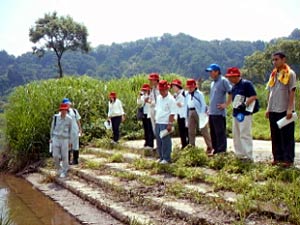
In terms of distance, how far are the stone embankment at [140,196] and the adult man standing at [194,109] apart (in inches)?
44.5

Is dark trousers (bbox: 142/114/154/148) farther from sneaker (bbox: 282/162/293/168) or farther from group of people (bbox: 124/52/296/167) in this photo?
sneaker (bbox: 282/162/293/168)

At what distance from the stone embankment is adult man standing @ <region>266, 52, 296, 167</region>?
1.15 m

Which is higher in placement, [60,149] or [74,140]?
[74,140]

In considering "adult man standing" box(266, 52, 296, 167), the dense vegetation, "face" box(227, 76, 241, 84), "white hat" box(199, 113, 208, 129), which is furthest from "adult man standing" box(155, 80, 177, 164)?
the dense vegetation

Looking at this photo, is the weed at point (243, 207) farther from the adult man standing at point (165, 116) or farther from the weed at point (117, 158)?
the weed at point (117, 158)

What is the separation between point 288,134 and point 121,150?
572 centimetres

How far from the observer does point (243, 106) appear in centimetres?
713

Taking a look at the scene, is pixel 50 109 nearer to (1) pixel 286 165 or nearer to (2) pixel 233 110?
(2) pixel 233 110

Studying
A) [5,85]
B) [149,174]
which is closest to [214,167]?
[149,174]

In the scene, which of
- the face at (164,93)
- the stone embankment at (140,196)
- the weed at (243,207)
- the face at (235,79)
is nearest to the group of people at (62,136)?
the stone embankment at (140,196)

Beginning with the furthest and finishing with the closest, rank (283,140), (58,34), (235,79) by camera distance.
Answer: (58,34), (235,79), (283,140)

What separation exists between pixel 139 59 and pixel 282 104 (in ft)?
236

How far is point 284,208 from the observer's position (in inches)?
197

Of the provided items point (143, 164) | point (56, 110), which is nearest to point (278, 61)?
point (143, 164)
